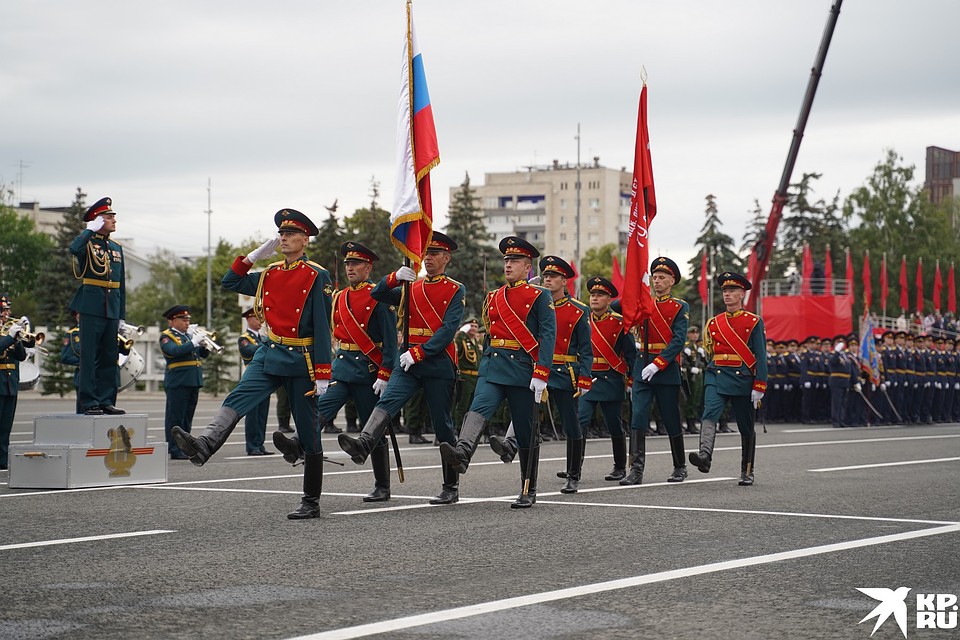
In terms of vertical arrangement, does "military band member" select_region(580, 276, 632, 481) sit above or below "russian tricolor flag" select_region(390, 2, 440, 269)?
below

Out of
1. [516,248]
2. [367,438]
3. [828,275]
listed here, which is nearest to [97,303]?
A: [367,438]

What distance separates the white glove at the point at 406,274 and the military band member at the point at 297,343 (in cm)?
67

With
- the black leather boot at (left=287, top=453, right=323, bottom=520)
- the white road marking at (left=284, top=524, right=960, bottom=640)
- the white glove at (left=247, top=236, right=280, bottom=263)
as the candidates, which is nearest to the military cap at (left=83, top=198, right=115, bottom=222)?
the white glove at (left=247, top=236, right=280, bottom=263)

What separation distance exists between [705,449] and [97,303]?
5.89 meters

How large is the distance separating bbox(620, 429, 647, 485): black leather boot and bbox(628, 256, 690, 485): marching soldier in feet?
0.12

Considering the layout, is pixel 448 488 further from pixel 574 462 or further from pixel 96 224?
pixel 96 224

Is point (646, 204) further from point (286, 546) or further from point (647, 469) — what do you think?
point (286, 546)

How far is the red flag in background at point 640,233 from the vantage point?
13734 millimetres

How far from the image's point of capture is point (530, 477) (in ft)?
35.7

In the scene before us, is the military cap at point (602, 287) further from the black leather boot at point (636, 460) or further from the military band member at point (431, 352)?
the military band member at point (431, 352)

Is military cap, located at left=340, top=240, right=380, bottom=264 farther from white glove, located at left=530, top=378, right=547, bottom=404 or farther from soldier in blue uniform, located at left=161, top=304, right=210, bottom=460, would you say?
soldier in blue uniform, located at left=161, top=304, right=210, bottom=460

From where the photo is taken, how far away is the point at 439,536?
8.77 m

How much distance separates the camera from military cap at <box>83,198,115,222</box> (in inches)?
502

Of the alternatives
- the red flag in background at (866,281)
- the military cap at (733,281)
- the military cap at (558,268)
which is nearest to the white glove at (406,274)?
the military cap at (558,268)
